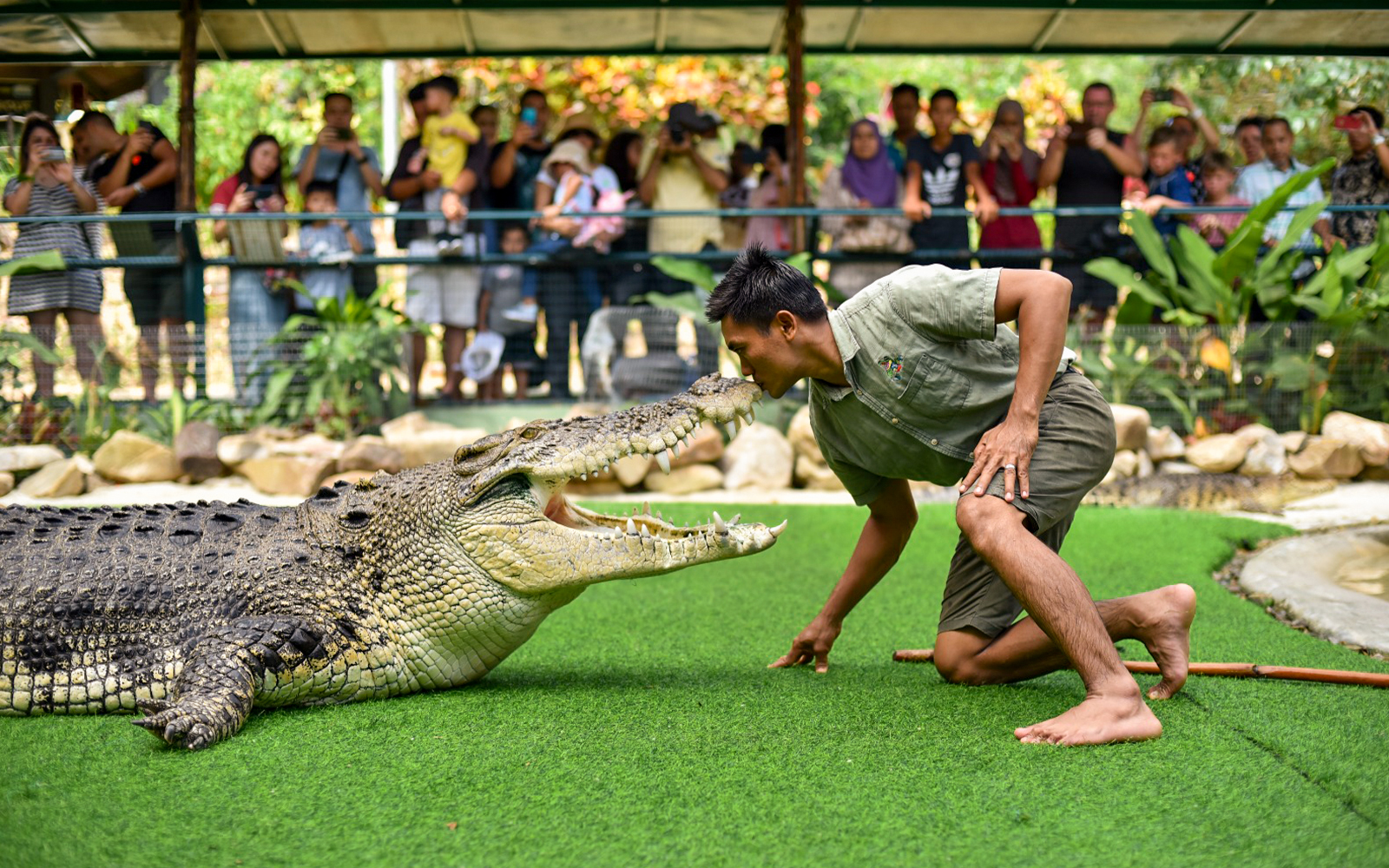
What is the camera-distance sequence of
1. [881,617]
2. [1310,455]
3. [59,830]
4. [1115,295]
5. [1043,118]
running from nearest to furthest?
[59,830] < [881,617] < [1310,455] < [1115,295] < [1043,118]

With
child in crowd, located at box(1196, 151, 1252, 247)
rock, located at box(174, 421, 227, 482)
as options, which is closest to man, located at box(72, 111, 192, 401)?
rock, located at box(174, 421, 227, 482)

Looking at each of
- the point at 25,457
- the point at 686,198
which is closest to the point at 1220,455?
the point at 686,198

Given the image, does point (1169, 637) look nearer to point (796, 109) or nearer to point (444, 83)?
point (796, 109)

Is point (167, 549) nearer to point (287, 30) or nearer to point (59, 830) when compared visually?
point (59, 830)

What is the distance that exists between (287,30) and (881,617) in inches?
256

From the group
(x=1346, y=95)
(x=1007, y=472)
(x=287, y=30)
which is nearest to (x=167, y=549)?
(x=1007, y=472)

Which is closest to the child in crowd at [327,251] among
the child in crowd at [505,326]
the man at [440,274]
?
the man at [440,274]

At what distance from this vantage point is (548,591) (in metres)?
2.86

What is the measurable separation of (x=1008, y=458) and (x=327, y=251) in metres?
5.84

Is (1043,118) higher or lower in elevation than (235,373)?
higher

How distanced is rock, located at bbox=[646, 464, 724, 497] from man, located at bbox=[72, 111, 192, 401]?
2.98 meters

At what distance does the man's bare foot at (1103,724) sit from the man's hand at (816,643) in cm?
72

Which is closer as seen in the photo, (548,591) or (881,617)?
(548,591)

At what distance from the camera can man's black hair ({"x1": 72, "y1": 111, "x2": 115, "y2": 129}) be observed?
7322 millimetres
